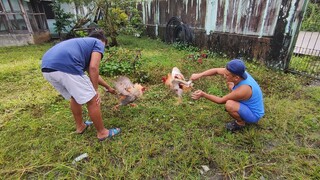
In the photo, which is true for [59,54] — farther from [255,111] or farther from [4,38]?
[4,38]

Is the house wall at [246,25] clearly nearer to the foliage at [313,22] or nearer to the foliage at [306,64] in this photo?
the foliage at [306,64]

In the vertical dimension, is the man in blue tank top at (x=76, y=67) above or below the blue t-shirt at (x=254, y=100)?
above

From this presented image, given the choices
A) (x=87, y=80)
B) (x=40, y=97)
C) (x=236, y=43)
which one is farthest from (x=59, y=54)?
(x=236, y=43)

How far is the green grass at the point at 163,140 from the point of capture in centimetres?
202

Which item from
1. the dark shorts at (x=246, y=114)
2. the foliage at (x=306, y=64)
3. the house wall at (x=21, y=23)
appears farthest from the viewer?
the house wall at (x=21, y=23)

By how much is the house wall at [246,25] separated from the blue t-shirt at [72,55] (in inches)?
175

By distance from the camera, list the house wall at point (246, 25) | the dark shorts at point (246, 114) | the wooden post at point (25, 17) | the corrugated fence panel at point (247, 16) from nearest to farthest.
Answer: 1. the dark shorts at point (246, 114)
2. the house wall at point (246, 25)
3. the corrugated fence panel at point (247, 16)
4. the wooden post at point (25, 17)

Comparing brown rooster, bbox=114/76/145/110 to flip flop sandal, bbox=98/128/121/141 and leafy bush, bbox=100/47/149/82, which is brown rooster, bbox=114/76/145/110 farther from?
leafy bush, bbox=100/47/149/82

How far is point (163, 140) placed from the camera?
2.47m

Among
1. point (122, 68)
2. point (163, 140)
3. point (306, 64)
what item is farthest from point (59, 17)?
point (306, 64)

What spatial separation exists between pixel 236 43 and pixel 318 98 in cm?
291

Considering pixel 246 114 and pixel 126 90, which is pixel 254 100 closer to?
pixel 246 114

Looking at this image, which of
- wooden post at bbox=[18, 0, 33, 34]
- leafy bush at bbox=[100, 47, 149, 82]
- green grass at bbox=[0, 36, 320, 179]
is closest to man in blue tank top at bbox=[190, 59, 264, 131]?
green grass at bbox=[0, 36, 320, 179]

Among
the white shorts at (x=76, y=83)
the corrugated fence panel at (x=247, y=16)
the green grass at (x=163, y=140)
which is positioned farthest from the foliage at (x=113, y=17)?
the white shorts at (x=76, y=83)
